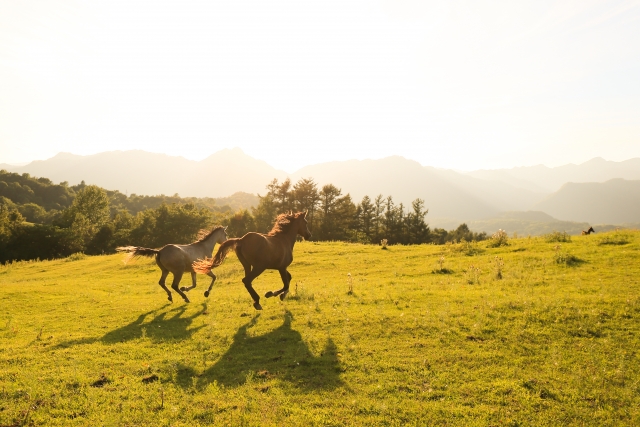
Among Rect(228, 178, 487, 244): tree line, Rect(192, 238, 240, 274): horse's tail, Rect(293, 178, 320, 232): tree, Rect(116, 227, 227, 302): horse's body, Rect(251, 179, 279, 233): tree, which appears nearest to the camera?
Rect(192, 238, 240, 274): horse's tail

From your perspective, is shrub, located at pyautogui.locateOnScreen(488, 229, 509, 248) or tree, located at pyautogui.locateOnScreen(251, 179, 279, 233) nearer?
shrub, located at pyautogui.locateOnScreen(488, 229, 509, 248)

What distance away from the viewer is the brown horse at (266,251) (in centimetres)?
1193

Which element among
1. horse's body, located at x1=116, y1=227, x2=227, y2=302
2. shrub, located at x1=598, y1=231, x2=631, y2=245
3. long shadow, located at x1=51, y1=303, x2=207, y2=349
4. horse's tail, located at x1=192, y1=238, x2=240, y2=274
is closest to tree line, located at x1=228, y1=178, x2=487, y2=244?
shrub, located at x1=598, y1=231, x2=631, y2=245

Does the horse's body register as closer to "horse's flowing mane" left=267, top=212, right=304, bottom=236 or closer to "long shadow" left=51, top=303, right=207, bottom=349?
"long shadow" left=51, top=303, right=207, bottom=349

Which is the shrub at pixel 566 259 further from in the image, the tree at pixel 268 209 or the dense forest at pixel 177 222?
the tree at pixel 268 209

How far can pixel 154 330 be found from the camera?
1106 cm

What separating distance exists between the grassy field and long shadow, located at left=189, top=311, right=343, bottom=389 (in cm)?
5

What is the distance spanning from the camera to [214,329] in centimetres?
1070

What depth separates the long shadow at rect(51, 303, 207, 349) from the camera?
1014cm

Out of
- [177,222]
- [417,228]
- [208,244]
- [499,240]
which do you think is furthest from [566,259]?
[417,228]

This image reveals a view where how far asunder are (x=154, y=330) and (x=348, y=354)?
6.81 m

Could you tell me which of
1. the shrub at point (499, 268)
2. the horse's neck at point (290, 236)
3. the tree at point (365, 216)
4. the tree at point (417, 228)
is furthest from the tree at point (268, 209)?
the horse's neck at point (290, 236)

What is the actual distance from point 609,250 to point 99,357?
76.0 feet

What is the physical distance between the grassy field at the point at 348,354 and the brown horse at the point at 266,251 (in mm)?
1123
